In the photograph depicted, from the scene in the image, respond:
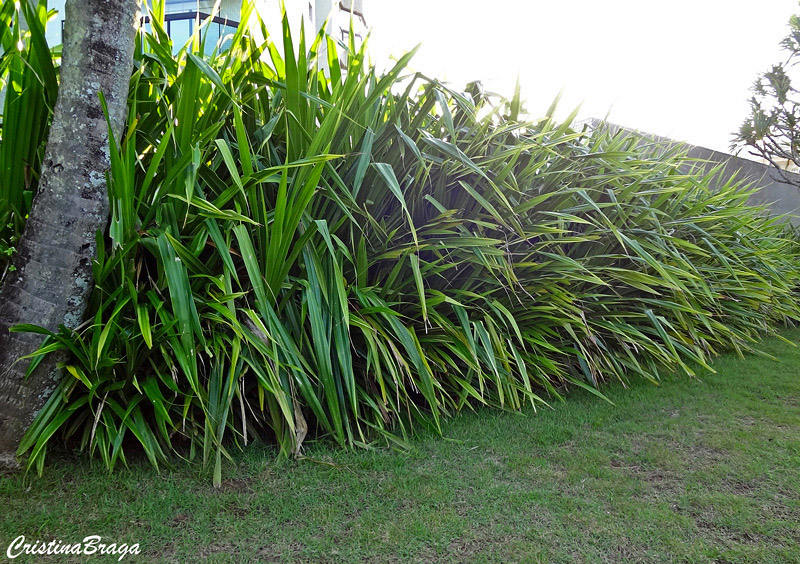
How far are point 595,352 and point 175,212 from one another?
5.89 feet

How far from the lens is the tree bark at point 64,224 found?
128 centimetres

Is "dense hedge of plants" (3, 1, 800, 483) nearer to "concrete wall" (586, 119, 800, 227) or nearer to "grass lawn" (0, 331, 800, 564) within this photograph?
"grass lawn" (0, 331, 800, 564)

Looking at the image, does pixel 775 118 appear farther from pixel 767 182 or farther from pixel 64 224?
pixel 64 224

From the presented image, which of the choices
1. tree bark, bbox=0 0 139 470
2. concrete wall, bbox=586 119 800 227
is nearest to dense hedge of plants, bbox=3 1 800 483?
tree bark, bbox=0 0 139 470

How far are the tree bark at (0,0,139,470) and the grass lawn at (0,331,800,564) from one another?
0.23 m

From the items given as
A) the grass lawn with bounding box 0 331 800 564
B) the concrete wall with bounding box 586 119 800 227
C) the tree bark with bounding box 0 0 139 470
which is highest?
the concrete wall with bounding box 586 119 800 227

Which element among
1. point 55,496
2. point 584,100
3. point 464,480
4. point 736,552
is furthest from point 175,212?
point 584,100

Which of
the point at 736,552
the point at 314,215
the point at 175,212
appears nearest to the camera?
the point at 736,552

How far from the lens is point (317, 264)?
1.56 metres

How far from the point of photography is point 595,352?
2.32 metres

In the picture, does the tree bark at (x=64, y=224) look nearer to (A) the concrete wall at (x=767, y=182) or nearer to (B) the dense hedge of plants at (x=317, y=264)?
(B) the dense hedge of plants at (x=317, y=264)

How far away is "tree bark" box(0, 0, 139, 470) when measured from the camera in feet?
4.19

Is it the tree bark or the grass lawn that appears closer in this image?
the grass lawn

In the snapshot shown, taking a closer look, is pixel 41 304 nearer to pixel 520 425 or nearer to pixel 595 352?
pixel 520 425
